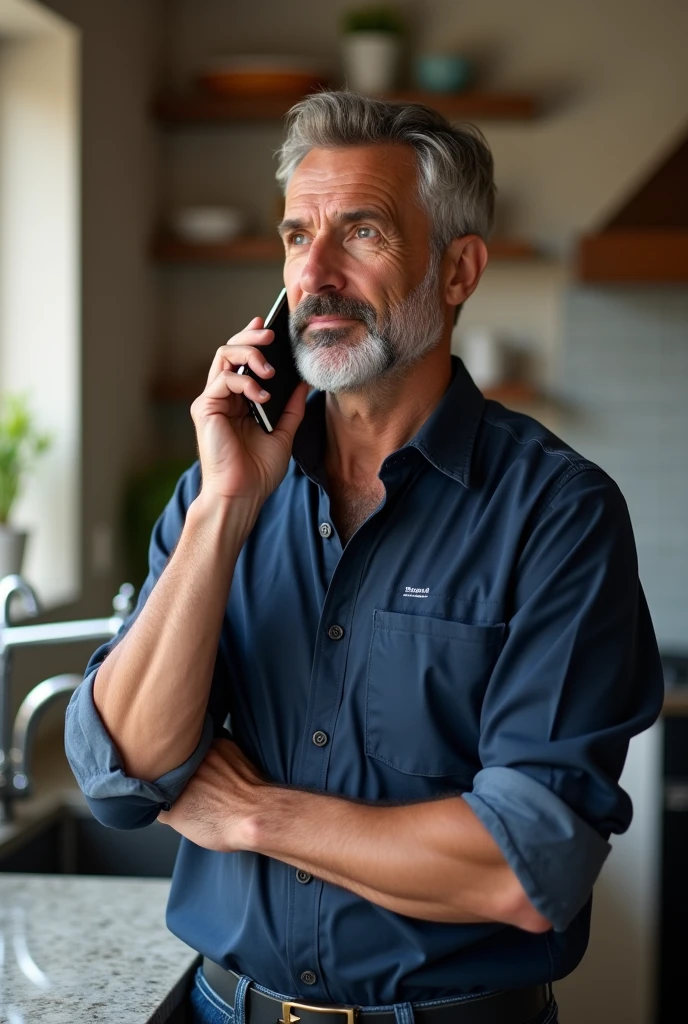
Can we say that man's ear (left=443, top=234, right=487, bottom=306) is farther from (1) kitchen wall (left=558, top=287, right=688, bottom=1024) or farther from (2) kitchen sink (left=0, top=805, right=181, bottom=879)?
(1) kitchen wall (left=558, top=287, right=688, bottom=1024)

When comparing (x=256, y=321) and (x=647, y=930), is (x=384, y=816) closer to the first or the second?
(x=256, y=321)

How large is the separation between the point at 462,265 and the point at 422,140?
17cm

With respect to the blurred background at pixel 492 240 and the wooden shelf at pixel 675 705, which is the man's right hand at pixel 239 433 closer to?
the blurred background at pixel 492 240

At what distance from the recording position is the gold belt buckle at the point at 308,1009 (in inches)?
49.9

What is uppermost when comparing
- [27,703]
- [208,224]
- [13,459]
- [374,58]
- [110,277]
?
[374,58]

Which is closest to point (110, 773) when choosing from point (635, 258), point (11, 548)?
point (11, 548)

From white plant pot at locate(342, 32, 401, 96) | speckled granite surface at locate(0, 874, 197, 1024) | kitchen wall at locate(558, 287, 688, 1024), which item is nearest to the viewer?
speckled granite surface at locate(0, 874, 197, 1024)

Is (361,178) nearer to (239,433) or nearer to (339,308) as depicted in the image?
(339,308)

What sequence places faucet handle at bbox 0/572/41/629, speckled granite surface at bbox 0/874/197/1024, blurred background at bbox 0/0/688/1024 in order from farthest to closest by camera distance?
1. blurred background at bbox 0/0/688/1024
2. faucet handle at bbox 0/572/41/629
3. speckled granite surface at bbox 0/874/197/1024

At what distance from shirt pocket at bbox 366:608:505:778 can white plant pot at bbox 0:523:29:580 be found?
1.63m

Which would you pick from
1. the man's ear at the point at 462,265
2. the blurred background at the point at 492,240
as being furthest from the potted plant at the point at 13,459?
the man's ear at the point at 462,265

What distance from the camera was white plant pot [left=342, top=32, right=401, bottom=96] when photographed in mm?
3672

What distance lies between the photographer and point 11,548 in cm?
274

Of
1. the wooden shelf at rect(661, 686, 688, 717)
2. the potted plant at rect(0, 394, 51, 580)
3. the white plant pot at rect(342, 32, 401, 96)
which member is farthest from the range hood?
the potted plant at rect(0, 394, 51, 580)
